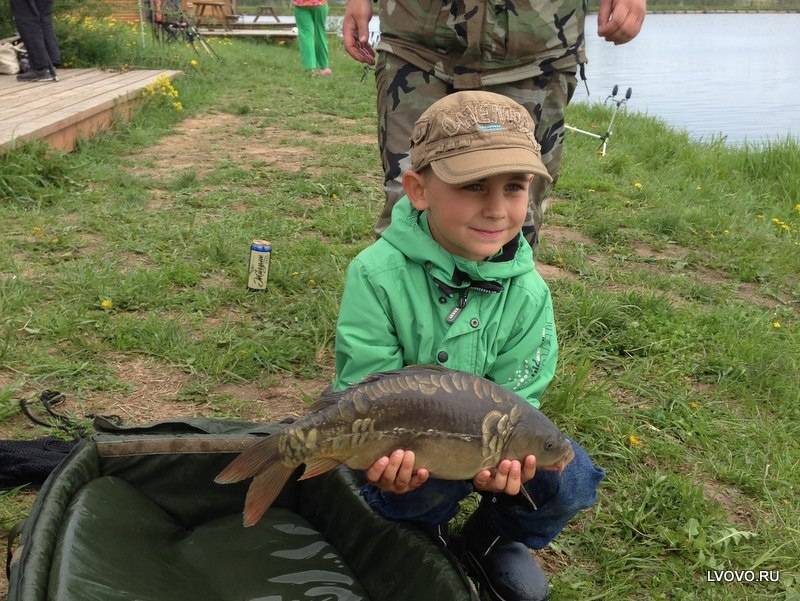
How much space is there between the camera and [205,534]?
2.58 metres

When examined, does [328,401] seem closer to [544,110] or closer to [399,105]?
[399,105]

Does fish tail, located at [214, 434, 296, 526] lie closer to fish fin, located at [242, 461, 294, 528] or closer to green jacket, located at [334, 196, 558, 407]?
fish fin, located at [242, 461, 294, 528]

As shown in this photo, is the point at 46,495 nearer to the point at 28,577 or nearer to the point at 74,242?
the point at 28,577

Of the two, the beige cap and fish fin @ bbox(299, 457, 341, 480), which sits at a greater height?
the beige cap

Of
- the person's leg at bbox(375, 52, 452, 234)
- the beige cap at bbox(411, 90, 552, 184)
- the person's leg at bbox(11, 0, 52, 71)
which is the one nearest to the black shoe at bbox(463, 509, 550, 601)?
the beige cap at bbox(411, 90, 552, 184)

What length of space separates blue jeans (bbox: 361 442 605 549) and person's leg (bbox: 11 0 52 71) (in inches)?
305

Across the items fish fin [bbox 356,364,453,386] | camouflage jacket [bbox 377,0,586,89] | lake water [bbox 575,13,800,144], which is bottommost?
lake water [bbox 575,13,800,144]

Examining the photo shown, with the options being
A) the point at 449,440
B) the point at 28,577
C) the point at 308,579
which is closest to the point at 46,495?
the point at 28,577

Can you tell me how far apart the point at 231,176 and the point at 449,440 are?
4.82 meters

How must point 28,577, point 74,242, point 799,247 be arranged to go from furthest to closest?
point 799,247, point 74,242, point 28,577

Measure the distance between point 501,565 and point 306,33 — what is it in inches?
538

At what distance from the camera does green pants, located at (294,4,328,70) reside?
14.2m

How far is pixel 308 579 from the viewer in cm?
242

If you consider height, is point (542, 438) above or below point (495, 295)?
below
